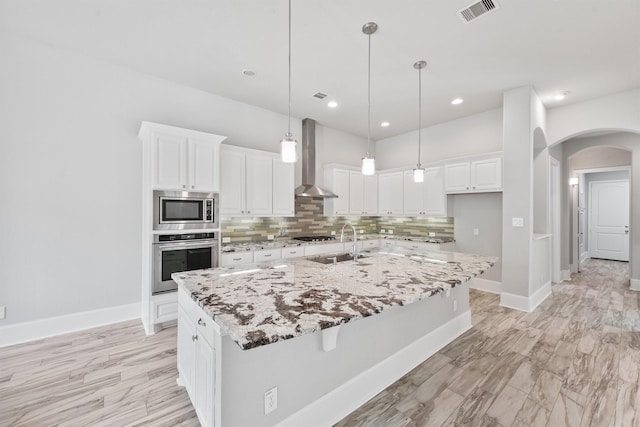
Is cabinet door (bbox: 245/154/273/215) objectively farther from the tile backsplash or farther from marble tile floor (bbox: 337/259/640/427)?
marble tile floor (bbox: 337/259/640/427)

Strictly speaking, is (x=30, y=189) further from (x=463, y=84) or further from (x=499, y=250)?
(x=499, y=250)

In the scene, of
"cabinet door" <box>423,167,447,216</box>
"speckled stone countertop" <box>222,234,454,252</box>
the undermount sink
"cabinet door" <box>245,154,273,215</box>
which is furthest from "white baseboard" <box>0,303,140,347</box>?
"cabinet door" <box>423,167,447,216</box>

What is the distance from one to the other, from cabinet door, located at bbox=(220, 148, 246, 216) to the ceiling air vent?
3012mm

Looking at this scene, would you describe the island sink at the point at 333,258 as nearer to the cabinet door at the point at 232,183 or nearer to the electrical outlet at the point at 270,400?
the electrical outlet at the point at 270,400

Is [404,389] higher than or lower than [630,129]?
lower

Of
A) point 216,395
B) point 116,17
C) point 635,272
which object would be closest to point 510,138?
point 635,272

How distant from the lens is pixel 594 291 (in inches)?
182

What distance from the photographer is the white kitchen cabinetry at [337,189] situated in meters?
5.28

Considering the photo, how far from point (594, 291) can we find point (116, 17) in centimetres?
737

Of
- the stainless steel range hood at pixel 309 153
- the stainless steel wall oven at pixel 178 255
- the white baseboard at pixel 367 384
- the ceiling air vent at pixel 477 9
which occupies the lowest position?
the white baseboard at pixel 367 384

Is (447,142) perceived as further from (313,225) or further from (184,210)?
(184,210)

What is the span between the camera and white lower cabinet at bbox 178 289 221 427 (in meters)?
1.39

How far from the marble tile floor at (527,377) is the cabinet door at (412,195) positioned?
2.12 meters

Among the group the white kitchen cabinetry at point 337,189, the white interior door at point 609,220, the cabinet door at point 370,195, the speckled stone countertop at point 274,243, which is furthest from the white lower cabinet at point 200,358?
the white interior door at point 609,220
